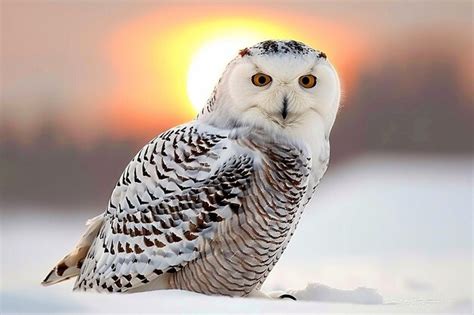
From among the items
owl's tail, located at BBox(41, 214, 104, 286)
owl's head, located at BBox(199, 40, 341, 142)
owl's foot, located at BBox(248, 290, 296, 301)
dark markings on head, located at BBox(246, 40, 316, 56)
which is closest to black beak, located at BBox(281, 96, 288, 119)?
owl's head, located at BBox(199, 40, 341, 142)

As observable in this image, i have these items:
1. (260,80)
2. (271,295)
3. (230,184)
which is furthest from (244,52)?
(271,295)

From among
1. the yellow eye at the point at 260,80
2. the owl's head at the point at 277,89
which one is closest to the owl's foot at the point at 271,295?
the owl's head at the point at 277,89

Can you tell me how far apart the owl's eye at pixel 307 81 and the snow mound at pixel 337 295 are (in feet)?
2.02

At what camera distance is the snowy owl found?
1.99 m

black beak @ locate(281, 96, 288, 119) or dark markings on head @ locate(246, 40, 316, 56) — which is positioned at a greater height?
dark markings on head @ locate(246, 40, 316, 56)

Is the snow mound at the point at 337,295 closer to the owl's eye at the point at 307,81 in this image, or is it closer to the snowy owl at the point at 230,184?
the snowy owl at the point at 230,184

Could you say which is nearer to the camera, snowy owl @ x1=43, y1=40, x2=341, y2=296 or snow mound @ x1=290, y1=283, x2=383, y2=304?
snowy owl @ x1=43, y1=40, x2=341, y2=296

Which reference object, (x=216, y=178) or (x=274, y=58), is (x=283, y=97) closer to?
(x=274, y=58)

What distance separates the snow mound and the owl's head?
49 cm

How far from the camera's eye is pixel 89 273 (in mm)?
2145

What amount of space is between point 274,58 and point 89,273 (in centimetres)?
78

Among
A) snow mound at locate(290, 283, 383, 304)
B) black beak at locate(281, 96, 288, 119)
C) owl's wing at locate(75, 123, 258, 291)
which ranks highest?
black beak at locate(281, 96, 288, 119)

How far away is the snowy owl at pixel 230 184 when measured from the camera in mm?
1994

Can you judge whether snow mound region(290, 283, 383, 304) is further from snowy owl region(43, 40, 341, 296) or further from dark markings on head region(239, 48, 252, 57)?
dark markings on head region(239, 48, 252, 57)
